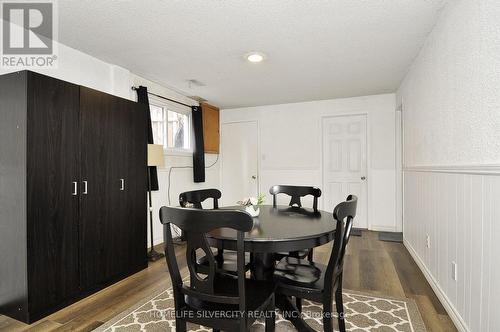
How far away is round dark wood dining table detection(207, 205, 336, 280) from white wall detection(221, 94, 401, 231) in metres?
2.99

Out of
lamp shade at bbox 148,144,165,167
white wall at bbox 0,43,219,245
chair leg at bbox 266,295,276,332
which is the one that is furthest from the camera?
lamp shade at bbox 148,144,165,167

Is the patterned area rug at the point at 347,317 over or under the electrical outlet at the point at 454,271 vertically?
under

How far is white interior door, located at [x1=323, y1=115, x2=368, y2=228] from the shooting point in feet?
15.7

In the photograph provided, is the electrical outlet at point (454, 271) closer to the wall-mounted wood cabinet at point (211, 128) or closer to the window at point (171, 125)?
the window at point (171, 125)

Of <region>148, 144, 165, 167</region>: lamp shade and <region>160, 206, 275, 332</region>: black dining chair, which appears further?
<region>148, 144, 165, 167</region>: lamp shade

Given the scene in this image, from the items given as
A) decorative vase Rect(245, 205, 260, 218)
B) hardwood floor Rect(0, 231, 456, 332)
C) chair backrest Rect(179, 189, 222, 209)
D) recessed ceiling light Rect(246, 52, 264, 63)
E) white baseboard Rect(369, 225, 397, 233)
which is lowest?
hardwood floor Rect(0, 231, 456, 332)

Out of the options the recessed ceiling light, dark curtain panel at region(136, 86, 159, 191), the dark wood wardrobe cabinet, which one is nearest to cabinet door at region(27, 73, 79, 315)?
the dark wood wardrobe cabinet

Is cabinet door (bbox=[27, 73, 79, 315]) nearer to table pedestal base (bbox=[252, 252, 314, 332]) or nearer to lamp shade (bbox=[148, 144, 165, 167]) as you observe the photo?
lamp shade (bbox=[148, 144, 165, 167])

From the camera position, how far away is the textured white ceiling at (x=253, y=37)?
6.86 feet

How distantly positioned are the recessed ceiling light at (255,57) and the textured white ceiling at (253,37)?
0.30 feet

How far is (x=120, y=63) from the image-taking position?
3.17m

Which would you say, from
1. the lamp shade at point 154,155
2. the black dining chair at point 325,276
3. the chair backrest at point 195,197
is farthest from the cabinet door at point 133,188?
the black dining chair at point 325,276

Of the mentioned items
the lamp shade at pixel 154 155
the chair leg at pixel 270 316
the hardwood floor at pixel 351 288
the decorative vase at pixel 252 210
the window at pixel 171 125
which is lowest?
the hardwood floor at pixel 351 288

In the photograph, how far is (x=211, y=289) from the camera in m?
1.32
